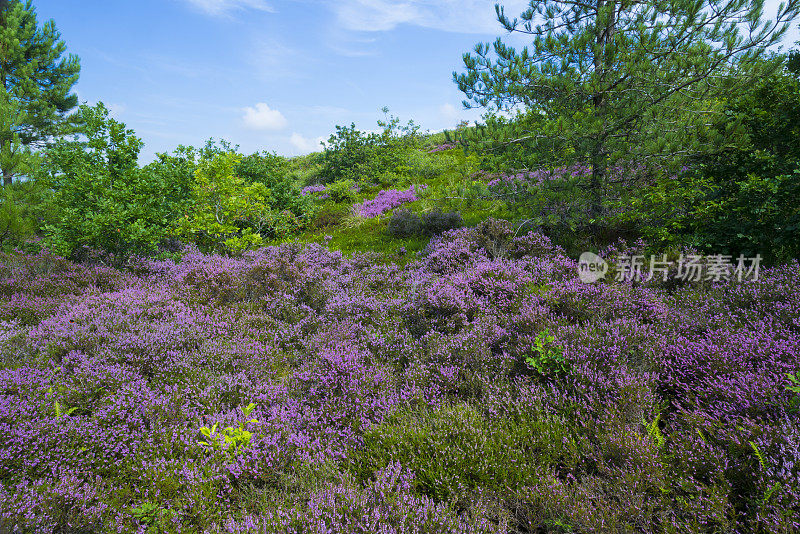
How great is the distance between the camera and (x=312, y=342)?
484 cm

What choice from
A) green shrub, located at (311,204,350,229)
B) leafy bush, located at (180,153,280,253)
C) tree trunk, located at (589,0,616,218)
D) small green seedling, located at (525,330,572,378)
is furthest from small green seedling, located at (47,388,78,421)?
green shrub, located at (311,204,350,229)

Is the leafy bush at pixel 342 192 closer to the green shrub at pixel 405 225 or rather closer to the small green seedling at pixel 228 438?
the green shrub at pixel 405 225

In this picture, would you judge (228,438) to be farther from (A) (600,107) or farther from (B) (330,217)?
(B) (330,217)

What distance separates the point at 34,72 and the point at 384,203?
634 inches

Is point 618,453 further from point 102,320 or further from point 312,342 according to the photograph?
point 102,320

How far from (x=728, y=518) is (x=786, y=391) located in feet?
4.14

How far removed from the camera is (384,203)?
14.3 metres

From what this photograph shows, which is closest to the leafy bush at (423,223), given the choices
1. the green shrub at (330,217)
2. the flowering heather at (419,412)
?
the green shrub at (330,217)

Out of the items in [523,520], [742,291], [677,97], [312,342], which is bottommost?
[523,520]

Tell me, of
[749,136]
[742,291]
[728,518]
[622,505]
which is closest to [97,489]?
[622,505]

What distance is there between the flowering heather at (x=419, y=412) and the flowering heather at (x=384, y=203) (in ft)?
26.4

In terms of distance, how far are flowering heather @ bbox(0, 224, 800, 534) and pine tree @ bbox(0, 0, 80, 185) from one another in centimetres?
1479

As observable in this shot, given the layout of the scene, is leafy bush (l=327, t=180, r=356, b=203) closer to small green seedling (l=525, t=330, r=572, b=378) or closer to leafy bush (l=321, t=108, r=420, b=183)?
leafy bush (l=321, t=108, r=420, b=183)

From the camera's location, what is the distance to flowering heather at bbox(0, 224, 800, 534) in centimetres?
249
